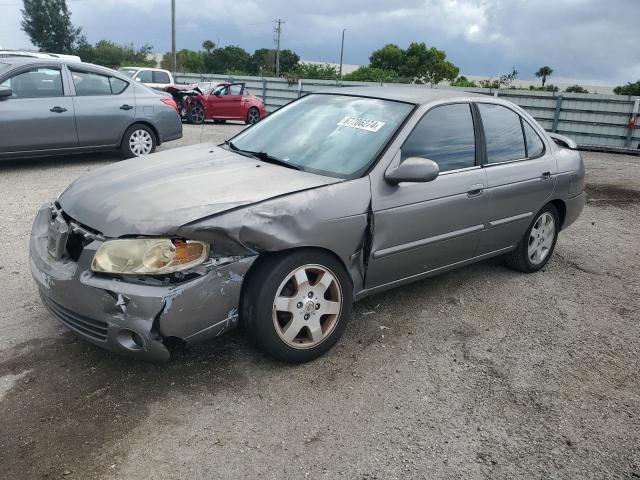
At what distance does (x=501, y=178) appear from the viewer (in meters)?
4.04

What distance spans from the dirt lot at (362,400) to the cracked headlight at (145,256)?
2.15 feet

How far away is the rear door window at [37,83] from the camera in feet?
23.9

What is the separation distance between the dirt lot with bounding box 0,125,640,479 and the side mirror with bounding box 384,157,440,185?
103 cm

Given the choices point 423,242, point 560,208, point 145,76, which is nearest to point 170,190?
point 423,242

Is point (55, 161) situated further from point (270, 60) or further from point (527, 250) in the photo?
→ point (270, 60)

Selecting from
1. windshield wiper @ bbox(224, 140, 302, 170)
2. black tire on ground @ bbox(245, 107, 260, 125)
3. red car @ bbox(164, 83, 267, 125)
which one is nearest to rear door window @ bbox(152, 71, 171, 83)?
red car @ bbox(164, 83, 267, 125)

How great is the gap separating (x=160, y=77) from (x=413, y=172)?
1741 cm

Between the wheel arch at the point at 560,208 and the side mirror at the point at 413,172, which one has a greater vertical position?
the side mirror at the point at 413,172

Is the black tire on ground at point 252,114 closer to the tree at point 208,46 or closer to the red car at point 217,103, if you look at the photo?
the red car at point 217,103

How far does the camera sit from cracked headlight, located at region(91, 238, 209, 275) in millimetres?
2547

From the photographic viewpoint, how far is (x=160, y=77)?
1861 centimetres

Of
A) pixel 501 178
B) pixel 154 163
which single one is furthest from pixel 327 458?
pixel 501 178

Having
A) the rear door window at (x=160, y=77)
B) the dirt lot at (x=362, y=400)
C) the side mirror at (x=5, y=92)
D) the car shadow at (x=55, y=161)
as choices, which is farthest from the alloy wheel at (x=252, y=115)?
the dirt lot at (x=362, y=400)

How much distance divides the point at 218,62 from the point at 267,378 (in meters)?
86.5
